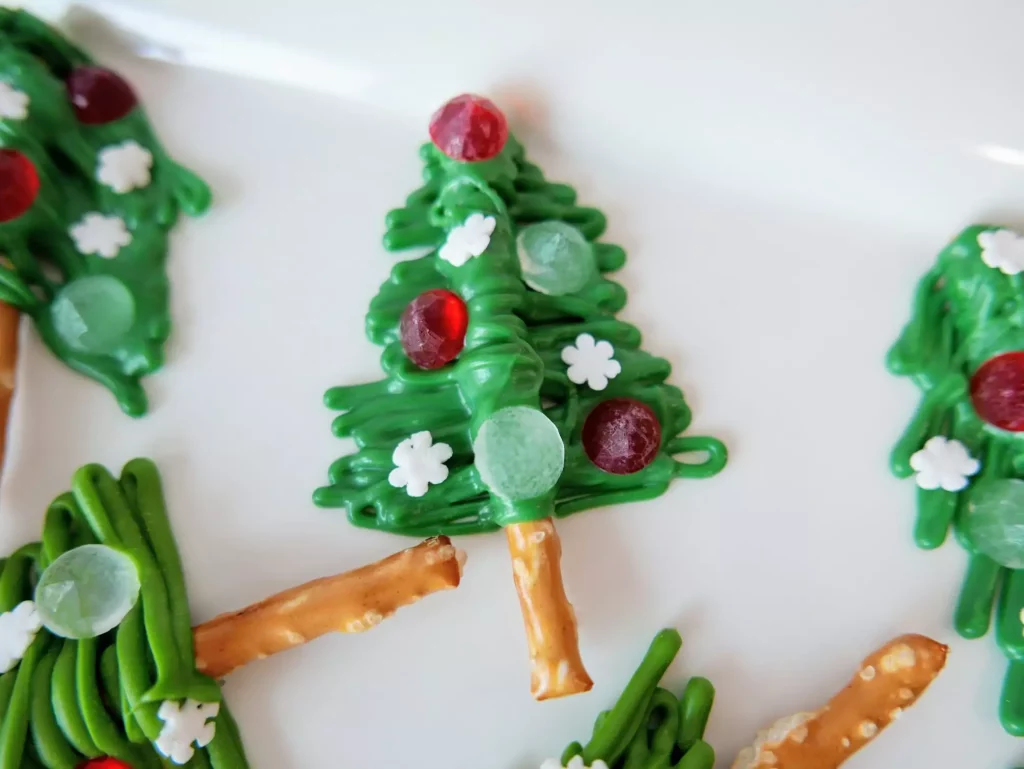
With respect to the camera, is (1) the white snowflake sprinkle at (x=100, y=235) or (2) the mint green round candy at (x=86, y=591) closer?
(2) the mint green round candy at (x=86, y=591)

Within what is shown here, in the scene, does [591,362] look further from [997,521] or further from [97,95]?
[97,95]

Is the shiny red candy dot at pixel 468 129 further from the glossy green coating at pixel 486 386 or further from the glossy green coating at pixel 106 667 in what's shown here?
the glossy green coating at pixel 106 667

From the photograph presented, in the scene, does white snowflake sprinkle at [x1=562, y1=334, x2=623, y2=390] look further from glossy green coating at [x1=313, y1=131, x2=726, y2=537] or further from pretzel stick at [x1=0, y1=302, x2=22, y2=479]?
pretzel stick at [x1=0, y1=302, x2=22, y2=479]

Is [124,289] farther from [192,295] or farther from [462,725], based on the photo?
[462,725]

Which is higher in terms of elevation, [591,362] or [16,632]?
[591,362]

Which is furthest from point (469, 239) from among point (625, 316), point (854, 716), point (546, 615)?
point (854, 716)

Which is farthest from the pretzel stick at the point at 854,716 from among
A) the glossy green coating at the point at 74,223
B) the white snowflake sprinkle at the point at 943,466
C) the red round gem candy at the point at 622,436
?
the glossy green coating at the point at 74,223
